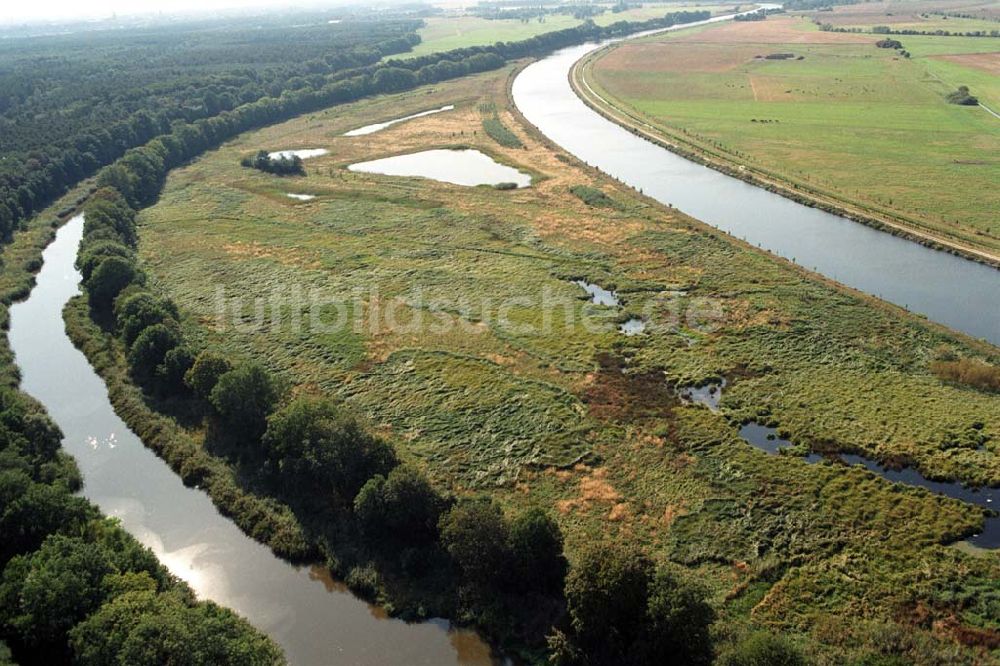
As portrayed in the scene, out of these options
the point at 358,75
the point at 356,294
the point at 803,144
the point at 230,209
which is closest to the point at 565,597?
the point at 356,294

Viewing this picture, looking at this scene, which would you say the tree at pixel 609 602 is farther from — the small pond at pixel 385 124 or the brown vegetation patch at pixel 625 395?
the small pond at pixel 385 124

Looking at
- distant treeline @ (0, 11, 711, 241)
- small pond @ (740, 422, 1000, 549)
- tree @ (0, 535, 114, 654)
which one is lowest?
small pond @ (740, 422, 1000, 549)

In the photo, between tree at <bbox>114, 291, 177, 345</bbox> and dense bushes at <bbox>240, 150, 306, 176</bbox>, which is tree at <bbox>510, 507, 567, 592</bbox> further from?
dense bushes at <bbox>240, 150, 306, 176</bbox>

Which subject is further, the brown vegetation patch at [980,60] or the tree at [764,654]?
the brown vegetation patch at [980,60]

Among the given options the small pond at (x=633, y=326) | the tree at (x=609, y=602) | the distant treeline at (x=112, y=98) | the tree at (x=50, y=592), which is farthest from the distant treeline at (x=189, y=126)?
the tree at (x=609, y=602)

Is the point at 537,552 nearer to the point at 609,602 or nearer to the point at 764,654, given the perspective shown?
the point at 609,602

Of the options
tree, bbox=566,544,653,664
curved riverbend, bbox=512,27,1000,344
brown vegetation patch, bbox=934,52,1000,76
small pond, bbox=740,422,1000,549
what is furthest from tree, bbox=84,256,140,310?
brown vegetation patch, bbox=934,52,1000,76

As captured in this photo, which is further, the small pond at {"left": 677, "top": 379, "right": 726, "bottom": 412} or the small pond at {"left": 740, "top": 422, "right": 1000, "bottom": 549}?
the small pond at {"left": 677, "top": 379, "right": 726, "bottom": 412}
